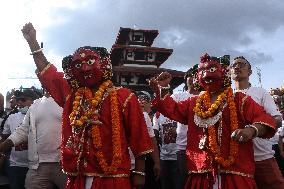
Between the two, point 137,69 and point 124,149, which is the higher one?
point 137,69

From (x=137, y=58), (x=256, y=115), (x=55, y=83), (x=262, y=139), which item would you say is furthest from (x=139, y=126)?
(x=137, y=58)

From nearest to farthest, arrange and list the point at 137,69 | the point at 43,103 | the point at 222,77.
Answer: the point at 222,77, the point at 43,103, the point at 137,69

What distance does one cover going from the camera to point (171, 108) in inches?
204

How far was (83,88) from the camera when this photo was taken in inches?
184

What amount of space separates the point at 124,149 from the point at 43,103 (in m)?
2.31

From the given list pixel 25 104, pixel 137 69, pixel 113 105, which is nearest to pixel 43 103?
pixel 25 104

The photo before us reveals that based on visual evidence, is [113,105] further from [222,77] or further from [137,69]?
[137,69]

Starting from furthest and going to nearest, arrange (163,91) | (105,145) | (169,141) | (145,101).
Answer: (145,101)
(169,141)
(163,91)
(105,145)

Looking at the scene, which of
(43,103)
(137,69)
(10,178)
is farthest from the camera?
(137,69)

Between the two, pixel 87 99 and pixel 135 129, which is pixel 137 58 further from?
pixel 135 129

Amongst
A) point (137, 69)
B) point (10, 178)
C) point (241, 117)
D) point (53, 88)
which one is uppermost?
point (137, 69)

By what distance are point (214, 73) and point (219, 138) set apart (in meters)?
0.69

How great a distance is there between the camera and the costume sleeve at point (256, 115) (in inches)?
183

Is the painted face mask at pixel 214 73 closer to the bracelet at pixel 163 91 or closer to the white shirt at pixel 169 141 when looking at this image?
the bracelet at pixel 163 91
